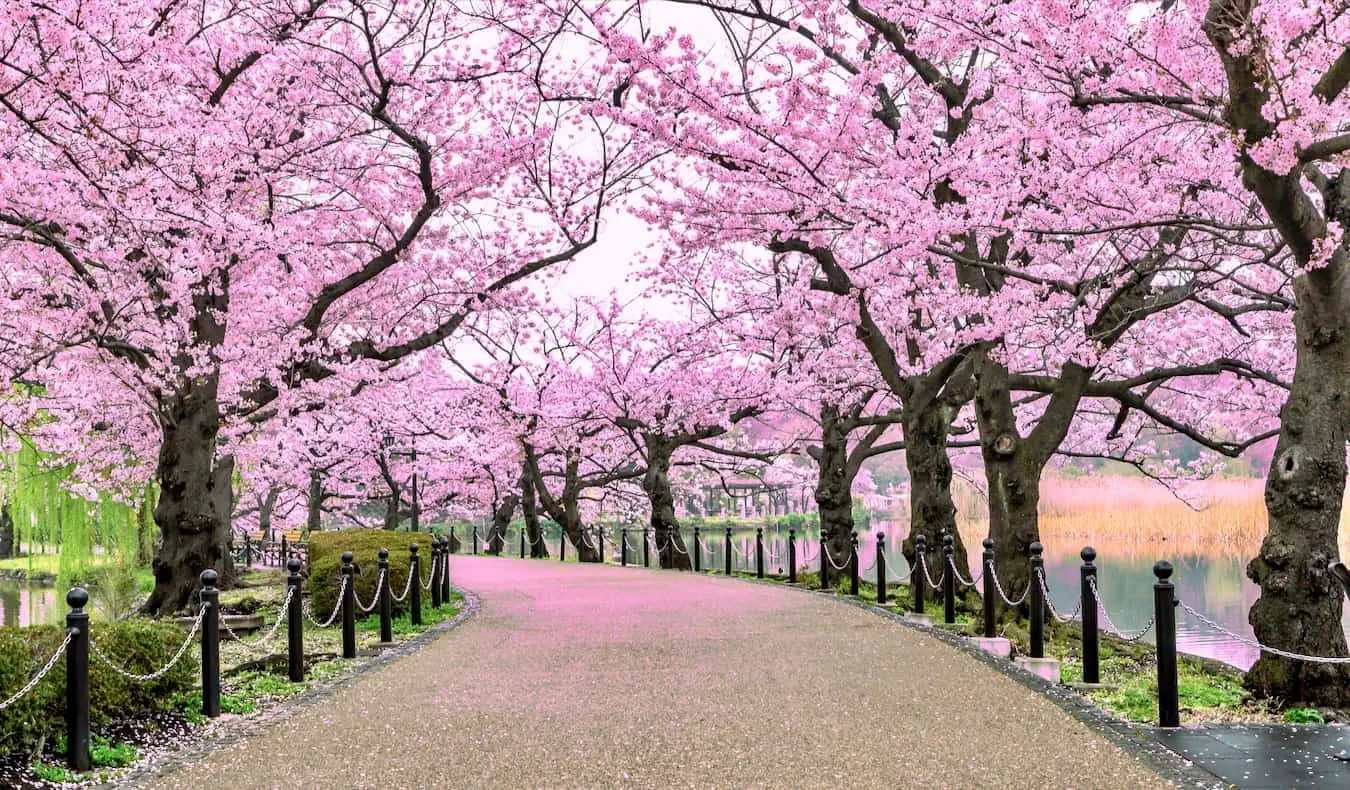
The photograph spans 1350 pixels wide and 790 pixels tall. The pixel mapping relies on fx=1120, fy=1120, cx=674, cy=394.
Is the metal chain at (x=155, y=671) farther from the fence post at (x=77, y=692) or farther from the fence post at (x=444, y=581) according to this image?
the fence post at (x=444, y=581)

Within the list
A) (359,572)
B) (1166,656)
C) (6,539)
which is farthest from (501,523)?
(1166,656)

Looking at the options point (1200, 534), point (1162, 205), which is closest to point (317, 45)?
point (1162, 205)

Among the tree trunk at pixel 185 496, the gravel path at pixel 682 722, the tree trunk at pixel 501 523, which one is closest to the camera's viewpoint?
the gravel path at pixel 682 722

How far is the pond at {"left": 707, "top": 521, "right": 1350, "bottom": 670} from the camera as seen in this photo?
17.7m

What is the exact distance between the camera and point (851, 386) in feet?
75.7

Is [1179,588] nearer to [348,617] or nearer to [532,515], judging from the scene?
[532,515]

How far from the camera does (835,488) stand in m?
23.1

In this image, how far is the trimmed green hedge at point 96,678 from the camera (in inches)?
263

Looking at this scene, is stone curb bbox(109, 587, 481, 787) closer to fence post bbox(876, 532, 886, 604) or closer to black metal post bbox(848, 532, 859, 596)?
fence post bbox(876, 532, 886, 604)

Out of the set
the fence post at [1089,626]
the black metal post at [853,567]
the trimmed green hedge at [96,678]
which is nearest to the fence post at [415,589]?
the trimmed green hedge at [96,678]

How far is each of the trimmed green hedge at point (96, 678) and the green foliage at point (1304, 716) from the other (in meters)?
8.21

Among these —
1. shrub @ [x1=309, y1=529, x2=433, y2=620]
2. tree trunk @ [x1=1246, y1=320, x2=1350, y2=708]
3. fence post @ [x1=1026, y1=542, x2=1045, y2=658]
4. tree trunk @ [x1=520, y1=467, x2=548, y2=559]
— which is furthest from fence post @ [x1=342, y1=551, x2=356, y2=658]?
tree trunk @ [x1=520, y1=467, x2=548, y2=559]

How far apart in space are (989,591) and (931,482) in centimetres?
552

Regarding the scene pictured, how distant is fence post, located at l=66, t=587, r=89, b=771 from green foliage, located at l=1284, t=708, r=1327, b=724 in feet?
26.2
